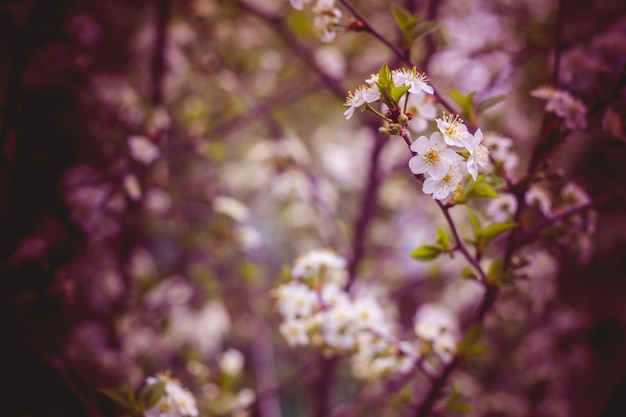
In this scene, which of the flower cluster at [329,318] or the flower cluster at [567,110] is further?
the flower cluster at [329,318]

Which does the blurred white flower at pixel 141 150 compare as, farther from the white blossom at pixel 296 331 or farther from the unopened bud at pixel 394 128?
the unopened bud at pixel 394 128

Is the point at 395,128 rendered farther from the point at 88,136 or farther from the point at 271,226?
the point at 271,226

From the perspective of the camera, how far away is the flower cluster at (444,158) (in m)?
0.76

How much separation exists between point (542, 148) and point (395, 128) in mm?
501

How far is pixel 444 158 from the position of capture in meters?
0.76

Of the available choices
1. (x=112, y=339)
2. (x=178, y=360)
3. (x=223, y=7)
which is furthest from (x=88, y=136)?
(x=178, y=360)

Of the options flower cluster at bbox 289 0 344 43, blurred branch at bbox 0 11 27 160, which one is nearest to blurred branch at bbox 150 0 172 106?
blurred branch at bbox 0 11 27 160

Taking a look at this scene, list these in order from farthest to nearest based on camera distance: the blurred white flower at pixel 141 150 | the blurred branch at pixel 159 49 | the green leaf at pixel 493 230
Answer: the blurred branch at pixel 159 49 < the blurred white flower at pixel 141 150 < the green leaf at pixel 493 230

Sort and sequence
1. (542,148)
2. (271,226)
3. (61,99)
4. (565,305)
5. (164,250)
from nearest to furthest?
(542,148)
(61,99)
(565,305)
(164,250)
(271,226)

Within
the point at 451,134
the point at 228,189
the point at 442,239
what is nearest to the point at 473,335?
the point at 442,239

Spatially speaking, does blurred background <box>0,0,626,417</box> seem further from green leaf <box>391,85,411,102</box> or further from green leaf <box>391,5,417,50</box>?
green leaf <box>391,85,411,102</box>

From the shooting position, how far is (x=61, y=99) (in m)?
1.71

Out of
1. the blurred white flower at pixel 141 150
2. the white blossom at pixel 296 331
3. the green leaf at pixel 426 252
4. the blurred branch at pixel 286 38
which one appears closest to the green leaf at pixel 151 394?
the white blossom at pixel 296 331

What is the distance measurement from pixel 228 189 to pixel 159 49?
1.07 metres
